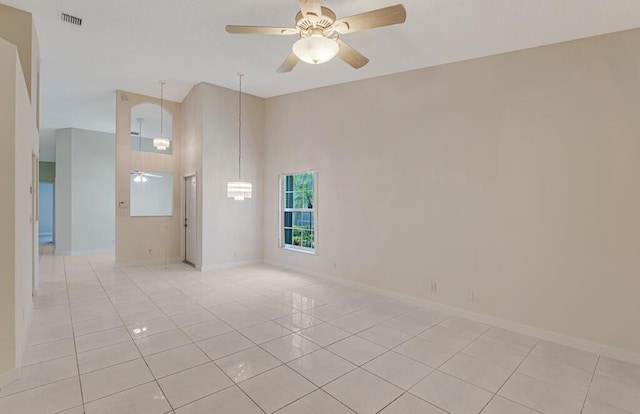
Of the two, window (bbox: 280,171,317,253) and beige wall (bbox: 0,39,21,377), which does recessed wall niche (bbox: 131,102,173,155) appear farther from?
beige wall (bbox: 0,39,21,377)

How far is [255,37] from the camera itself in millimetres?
3982

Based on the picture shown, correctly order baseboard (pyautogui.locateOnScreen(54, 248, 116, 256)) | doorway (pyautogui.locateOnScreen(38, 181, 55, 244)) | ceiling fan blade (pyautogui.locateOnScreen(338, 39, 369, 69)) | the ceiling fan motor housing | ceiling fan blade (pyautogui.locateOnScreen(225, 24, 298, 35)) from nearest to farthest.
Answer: the ceiling fan motor housing < ceiling fan blade (pyautogui.locateOnScreen(225, 24, 298, 35)) < ceiling fan blade (pyautogui.locateOnScreen(338, 39, 369, 69)) < baseboard (pyautogui.locateOnScreen(54, 248, 116, 256)) < doorway (pyautogui.locateOnScreen(38, 181, 55, 244))

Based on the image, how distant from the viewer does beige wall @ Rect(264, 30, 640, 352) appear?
307cm

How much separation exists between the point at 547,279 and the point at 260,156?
18.6 ft

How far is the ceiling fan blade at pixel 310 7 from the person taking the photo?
243 centimetres

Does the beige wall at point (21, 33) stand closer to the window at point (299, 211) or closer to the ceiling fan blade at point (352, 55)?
the ceiling fan blade at point (352, 55)

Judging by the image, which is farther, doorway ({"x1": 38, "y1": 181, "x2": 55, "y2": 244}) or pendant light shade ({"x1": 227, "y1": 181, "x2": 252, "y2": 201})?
doorway ({"x1": 38, "y1": 181, "x2": 55, "y2": 244})

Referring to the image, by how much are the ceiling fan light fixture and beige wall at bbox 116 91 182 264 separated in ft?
19.2

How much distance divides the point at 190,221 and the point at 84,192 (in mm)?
4132

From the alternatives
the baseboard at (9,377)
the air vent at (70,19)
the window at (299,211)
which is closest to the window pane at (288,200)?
the window at (299,211)

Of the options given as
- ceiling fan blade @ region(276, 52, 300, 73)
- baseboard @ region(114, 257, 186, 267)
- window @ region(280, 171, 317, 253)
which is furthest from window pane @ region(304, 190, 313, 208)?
baseboard @ region(114, 257, 186, 267)

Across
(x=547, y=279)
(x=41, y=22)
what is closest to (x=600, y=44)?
(x=547, y=279)

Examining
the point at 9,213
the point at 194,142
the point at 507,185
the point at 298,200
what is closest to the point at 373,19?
the point at 507,185

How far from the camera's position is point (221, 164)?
6551mm
